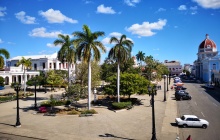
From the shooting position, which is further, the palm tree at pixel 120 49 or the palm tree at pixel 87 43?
the palm tree at pixel 120 49

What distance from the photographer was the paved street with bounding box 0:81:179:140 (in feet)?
64.6

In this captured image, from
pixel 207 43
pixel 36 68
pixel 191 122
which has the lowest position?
pixel 191 122

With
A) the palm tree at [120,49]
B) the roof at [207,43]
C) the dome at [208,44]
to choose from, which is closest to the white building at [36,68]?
the palm tree at [120,49]

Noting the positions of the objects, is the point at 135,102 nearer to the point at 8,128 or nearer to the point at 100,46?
the point at 100,46

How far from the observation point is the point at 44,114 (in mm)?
28141

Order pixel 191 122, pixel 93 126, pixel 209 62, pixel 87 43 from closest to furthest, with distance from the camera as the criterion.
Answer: pixel 93 126
pixel 191 122
pixel 87 43
pixel 209 62

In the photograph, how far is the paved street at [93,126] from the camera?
64.6 feet

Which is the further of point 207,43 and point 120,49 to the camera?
point 207,43

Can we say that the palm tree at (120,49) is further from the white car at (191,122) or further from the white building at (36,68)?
the white building at (36,68)

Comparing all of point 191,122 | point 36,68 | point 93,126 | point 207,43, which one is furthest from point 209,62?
point 93,126

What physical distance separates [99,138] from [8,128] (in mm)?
9568

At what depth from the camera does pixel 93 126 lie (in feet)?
74.3

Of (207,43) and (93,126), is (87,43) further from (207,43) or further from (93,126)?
(207,43)

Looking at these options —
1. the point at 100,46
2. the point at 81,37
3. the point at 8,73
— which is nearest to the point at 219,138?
the point at 100,46
